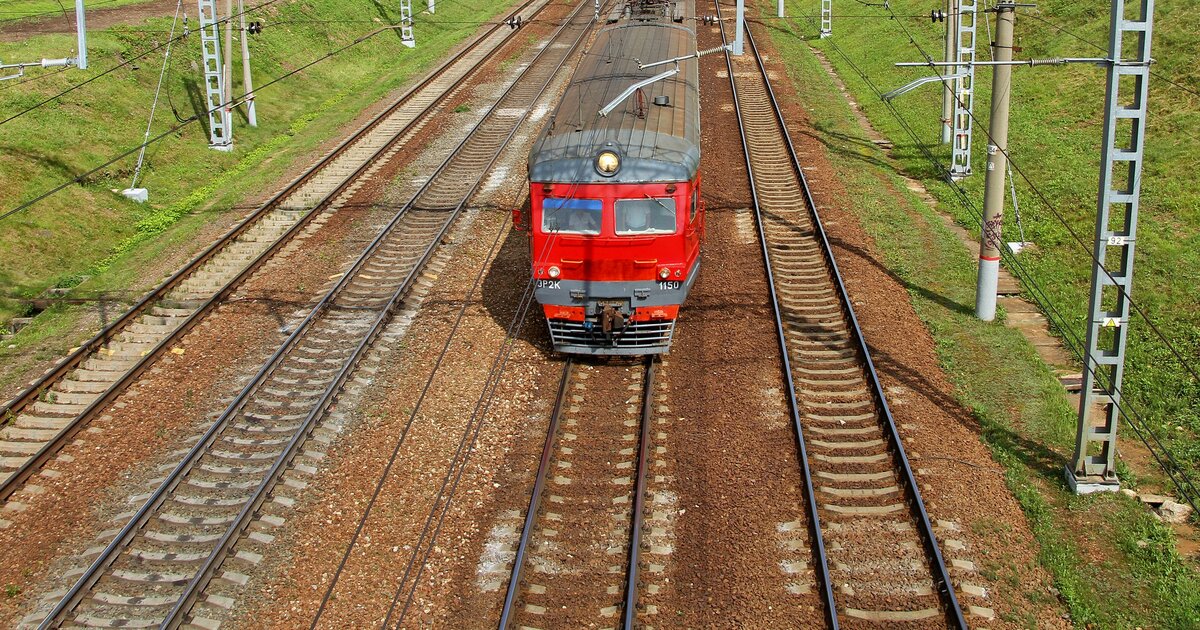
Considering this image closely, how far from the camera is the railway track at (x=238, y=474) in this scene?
31.9 feet

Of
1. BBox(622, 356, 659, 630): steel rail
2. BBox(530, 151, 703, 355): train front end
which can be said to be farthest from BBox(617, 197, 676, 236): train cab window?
BBox(622, 356, 659, 630): steel rail

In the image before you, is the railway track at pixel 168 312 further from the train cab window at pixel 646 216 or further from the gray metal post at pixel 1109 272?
the gray metal post at pixel 1109 272

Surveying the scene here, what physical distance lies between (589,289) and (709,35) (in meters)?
27.9

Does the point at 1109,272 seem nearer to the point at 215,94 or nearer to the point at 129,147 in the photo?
the point at 129,147

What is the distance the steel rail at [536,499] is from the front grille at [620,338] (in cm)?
35

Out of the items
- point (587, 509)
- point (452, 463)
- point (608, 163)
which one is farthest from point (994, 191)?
point (452, 463)

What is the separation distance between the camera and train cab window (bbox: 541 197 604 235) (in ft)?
44.7

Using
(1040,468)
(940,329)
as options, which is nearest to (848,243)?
(940,329)

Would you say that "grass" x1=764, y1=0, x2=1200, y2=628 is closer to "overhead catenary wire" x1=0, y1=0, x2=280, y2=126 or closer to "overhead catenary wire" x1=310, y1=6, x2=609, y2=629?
"overhead catenary wire" x1=310, y1=6, x2=609, y2=629

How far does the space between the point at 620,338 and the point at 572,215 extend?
2.01 m

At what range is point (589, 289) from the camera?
1390 cm

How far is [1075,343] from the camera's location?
50.6 ft

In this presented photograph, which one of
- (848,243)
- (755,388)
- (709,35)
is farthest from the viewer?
(709,35)

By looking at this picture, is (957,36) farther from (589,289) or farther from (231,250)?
(231,250)
